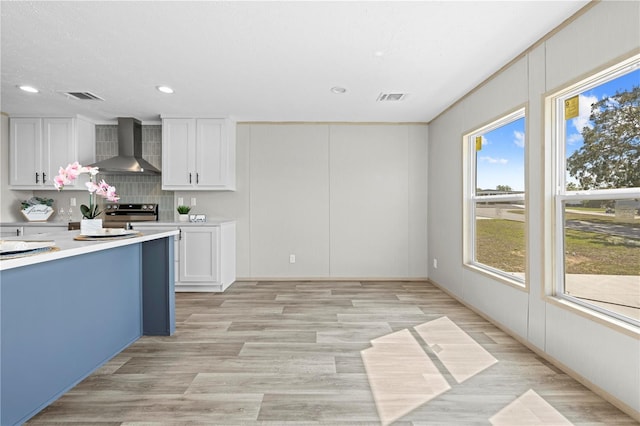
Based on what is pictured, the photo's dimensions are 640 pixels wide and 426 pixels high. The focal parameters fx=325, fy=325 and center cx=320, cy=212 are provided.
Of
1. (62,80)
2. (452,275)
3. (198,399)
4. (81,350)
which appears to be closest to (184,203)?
(62,80)

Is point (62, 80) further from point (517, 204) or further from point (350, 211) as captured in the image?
point (517, 204)

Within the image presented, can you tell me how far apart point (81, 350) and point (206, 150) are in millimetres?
3243

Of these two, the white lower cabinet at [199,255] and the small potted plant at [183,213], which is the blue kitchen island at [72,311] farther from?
the small potted plant at [183,213]

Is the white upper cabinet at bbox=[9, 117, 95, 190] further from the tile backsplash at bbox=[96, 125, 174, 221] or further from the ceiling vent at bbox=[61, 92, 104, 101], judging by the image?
the ceiling vent at bbox=[61, 92, 104, 101]

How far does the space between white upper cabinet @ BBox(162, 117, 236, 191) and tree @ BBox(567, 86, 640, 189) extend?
13.4 feet

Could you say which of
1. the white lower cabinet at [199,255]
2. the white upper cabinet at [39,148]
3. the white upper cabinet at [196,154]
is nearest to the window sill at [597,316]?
the white lower cabinet at [199,255]

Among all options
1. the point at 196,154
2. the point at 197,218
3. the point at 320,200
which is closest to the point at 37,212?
the point at 197,218

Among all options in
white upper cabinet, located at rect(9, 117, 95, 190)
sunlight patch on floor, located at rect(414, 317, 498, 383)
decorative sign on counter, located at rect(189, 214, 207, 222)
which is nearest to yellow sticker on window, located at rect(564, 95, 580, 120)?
sunlight patch on floor, located at rect(414, 317, 498, 383)

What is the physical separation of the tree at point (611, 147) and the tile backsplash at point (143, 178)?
511 cm

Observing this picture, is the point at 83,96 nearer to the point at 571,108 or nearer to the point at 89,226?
the point at 89,226

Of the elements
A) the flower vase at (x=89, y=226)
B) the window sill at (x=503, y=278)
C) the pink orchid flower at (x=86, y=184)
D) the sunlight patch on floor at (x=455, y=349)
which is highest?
the pink orchid flower at (x=86, y=184)

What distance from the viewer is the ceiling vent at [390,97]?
3.83 meters

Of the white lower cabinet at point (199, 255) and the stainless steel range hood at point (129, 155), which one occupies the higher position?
the stainless steel range hood at point (129, 155)

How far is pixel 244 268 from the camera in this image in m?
5.11
